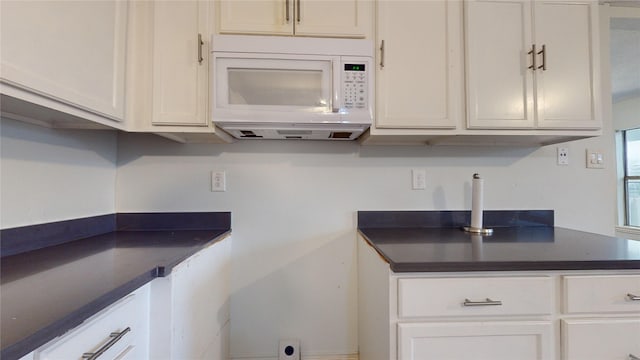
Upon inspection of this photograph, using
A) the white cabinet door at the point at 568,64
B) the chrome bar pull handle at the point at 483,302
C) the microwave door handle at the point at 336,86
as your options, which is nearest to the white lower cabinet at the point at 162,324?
the microwave door handle at the point at 336,86

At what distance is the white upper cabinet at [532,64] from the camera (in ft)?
4.61

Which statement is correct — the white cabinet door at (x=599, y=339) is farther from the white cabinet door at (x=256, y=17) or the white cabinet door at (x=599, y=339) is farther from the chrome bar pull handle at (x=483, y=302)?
the white cabinet door at (x=256, y=17)

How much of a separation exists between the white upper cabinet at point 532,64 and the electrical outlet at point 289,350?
5.06 feet

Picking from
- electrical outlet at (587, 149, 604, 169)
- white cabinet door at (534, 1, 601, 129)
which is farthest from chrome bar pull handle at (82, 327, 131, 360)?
electrical outlet at (587, 149, 604, 169)

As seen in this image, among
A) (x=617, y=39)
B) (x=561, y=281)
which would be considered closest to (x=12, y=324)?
(x=561, y=281)

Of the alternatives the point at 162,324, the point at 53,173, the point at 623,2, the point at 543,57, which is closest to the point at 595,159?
the point at 543,57

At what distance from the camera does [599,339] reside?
38.5 inches

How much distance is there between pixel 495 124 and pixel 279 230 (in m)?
1.28

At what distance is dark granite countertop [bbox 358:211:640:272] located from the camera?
3.18 ft

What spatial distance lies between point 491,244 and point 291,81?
1154 mm

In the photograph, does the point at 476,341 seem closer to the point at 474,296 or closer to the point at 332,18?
the point at 474,296

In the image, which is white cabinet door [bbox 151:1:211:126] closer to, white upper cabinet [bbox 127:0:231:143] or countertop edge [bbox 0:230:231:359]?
white upper cabinet [bbox 127:0:231:143]

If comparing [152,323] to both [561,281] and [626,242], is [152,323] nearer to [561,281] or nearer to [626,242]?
[561,281]

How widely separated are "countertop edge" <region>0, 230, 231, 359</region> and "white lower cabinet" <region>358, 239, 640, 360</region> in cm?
75
